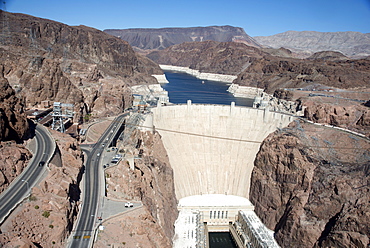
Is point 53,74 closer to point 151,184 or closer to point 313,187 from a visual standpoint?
point 151,184

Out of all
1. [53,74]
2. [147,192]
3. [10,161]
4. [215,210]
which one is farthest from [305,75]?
[10,161]

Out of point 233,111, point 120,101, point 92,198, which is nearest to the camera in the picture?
point 92,198

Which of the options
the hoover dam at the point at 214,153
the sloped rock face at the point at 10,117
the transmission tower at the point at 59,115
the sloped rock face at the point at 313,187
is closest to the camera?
the sloped rock face at the point at 10,117

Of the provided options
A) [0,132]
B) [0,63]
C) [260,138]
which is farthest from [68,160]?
[260,138]

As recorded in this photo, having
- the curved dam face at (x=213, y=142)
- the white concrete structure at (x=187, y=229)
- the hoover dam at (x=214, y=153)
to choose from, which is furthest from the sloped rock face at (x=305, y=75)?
the white concrete structure at (x=187, y=229)

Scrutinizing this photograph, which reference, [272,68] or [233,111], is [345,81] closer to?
[272,68]

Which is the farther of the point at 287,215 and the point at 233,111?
the point at 233,111

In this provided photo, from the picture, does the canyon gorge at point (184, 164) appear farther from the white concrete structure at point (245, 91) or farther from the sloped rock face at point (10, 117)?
the white concrete structure at point (245, 91)
